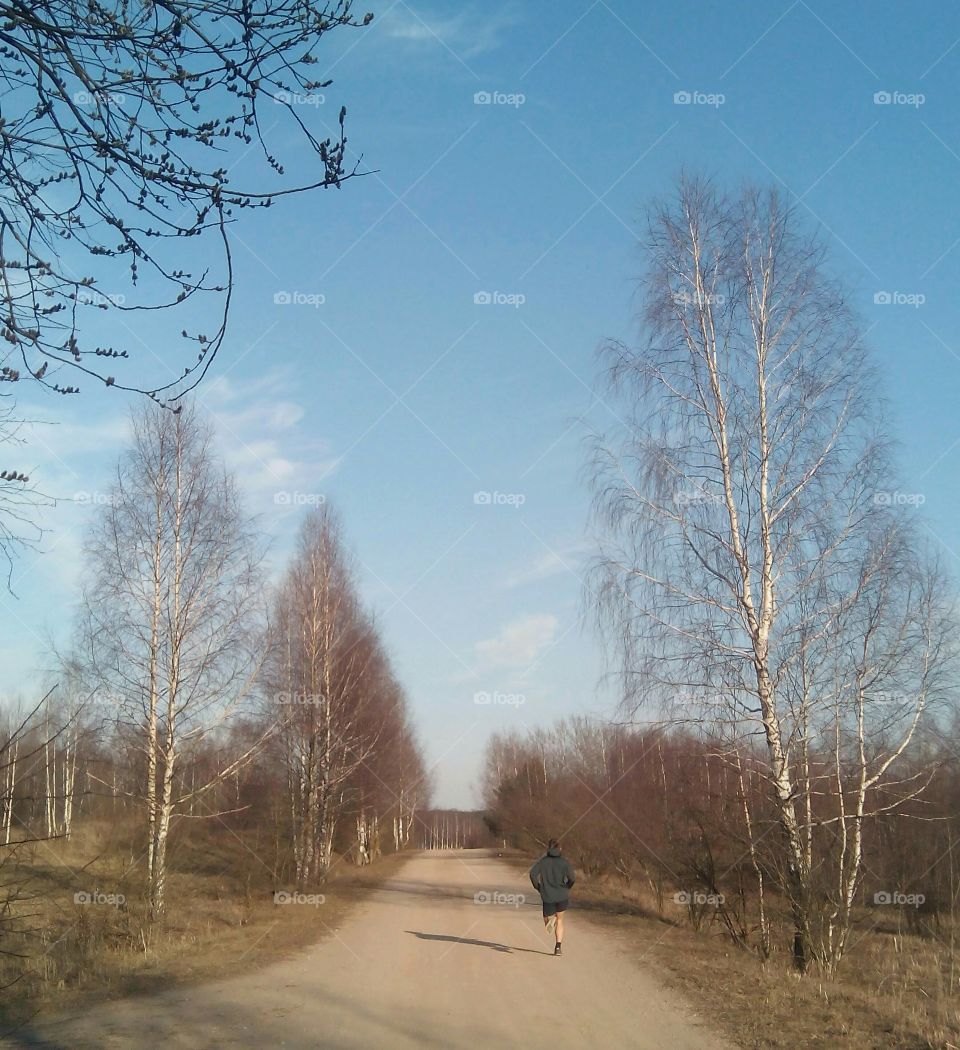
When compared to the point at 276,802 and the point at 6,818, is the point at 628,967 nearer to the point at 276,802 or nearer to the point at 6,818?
the point at 6,818

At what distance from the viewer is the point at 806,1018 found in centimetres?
862

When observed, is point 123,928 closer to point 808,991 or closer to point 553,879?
point 553,879

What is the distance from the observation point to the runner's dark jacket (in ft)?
43.9

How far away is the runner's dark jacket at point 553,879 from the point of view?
1339cm

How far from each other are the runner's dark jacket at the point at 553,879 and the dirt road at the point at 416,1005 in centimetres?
77

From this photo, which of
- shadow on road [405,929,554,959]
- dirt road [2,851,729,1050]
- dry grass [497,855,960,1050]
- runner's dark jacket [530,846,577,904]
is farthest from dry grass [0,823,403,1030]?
dry grass [497,855,960,1050]

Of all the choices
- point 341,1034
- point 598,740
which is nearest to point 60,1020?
point 341,1034

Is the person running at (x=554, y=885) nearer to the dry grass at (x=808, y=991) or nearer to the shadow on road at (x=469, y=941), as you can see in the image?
the shadow on road at (x=469, y=941)

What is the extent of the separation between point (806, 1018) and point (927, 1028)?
102cm

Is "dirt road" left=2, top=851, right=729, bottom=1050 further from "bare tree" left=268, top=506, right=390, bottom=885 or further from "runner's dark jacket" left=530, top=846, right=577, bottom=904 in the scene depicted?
"bare tree" left=268, top=506, right=390, bottom=885

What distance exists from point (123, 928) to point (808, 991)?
946cm

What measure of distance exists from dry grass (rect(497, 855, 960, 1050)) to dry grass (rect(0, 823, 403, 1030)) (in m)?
5.48

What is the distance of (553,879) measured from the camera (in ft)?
44.3

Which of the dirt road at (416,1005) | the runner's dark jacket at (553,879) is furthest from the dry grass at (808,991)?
the runner's dark jacket at (553,879)
